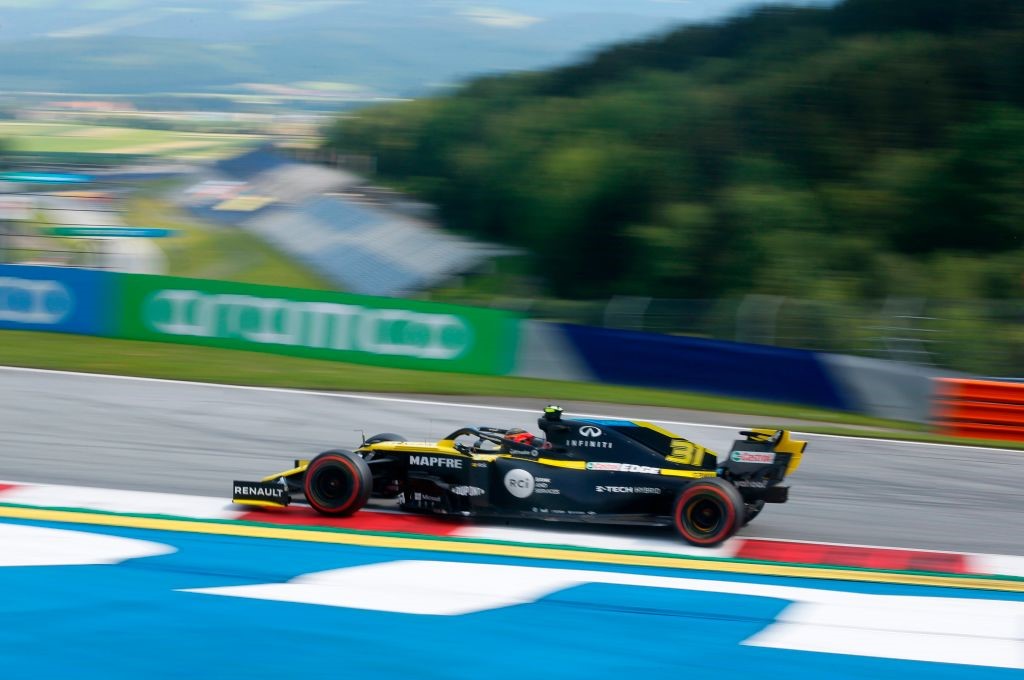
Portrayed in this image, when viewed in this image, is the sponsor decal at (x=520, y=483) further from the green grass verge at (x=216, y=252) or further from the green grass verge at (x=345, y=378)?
the green grass verge at (x=216, y=252)

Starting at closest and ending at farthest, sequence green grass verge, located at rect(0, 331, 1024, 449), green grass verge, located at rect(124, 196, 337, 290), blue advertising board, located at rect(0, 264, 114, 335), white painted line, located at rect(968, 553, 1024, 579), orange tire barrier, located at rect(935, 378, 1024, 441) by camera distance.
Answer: white painted line, located at rect(968, 553, 1024, 579) < orange tire barrier, located at rect(935, 378, 1024, 441) < green grass verge, located at rect(0, 331, 1024, 449) < blue advertising board, located at rect(0, 264, 114, 335) < green grass verge, located at rect(124, 196, 337, 290)

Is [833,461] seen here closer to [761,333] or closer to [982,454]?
[982,454]

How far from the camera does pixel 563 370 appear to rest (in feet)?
60.3

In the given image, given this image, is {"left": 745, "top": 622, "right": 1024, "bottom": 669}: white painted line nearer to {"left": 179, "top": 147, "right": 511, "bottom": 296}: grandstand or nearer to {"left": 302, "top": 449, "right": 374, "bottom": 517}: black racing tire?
{"left": 302, "top": 449, "right": 374, "bottom": 517}: black racing tire

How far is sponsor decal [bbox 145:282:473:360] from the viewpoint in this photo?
18.9 m

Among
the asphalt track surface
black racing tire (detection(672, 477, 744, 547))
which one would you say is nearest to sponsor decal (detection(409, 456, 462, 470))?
the asphalt track surface

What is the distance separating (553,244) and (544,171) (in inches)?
136

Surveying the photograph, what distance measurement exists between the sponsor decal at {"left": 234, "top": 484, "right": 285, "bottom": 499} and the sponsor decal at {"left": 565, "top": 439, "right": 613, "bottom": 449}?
2.41m

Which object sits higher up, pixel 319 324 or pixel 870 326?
pixel 870 326

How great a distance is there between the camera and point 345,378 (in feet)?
56.7

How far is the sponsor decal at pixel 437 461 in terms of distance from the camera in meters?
9.05

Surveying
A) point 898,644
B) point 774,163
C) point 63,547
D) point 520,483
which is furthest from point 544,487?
point 774,163

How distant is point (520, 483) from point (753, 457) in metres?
1.89

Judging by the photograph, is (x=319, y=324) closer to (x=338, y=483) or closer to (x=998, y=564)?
(x=338, y=483)
